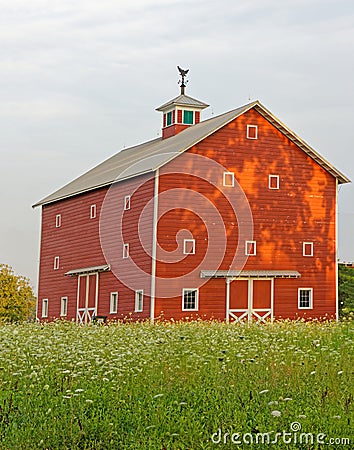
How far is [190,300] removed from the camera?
33781mm

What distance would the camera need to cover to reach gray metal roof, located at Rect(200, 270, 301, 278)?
34.0 m

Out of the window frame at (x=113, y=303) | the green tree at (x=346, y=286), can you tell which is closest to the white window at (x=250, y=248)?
the window frame at (x=113, y=303)

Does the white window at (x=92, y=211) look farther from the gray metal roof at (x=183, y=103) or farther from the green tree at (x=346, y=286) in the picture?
the green tree at (x=346, y=286)

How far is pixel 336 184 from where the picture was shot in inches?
1475

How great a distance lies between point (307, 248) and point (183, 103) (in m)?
11.6

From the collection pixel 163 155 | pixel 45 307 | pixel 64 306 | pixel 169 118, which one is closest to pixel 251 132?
pixel 163 155

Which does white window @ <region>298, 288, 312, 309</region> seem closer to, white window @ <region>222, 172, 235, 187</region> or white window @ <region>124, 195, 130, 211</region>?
white window @ <region>222, 172, 235, 187</region>

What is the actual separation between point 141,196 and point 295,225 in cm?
678

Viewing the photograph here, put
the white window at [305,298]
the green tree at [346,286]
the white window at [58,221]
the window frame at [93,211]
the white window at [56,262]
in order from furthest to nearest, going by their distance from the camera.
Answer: the white window at [58,221] < the white window at [56,262] < the green tree at [346,286] < the window frame at [93,211] < the white window at [305,298]

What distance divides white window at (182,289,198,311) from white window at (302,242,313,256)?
547 centimetres

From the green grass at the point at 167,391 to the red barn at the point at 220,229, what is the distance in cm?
1837

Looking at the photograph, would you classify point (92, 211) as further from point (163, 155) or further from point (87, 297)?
point (163, 155)

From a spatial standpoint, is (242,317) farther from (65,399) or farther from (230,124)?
(65,399)

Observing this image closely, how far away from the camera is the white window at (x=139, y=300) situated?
111ft
